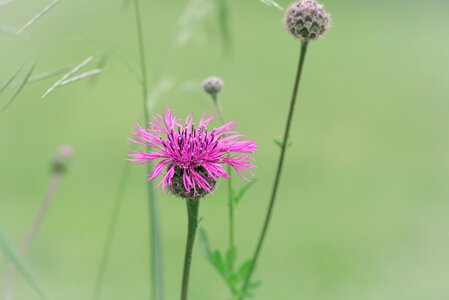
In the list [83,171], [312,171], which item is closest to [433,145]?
[312,171]

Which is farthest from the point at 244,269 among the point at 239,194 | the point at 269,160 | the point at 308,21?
the point at 269,160

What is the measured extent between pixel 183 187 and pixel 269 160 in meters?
Answer: 1.39

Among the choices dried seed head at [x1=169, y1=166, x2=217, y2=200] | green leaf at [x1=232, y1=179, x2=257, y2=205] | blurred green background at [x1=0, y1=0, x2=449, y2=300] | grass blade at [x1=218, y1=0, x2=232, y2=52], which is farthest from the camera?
blurred green background at [x1=0, y1=0, x2=449, y2=300]

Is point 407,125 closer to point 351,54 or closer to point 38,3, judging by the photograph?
point 351,54

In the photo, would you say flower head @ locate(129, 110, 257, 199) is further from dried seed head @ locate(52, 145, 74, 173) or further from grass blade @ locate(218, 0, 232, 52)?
dried seed head @ locate(52, 145, 74, 173)

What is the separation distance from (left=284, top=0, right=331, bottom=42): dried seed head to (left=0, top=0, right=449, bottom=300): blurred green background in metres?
0.17

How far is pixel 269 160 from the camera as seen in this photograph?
190 cm

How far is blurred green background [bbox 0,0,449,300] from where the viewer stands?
4.69 feet

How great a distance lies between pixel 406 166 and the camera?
2.00 m

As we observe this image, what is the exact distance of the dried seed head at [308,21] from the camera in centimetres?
58

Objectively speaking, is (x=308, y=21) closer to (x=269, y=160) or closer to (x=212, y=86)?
(x=212, y=86)

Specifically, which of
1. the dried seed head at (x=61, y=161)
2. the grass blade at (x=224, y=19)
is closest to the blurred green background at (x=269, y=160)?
the grass blade at (x=224, y=19)

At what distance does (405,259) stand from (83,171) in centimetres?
86

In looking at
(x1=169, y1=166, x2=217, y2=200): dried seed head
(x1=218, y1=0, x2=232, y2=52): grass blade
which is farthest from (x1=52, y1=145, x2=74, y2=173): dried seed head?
(x1=169, y1=166, x2=217, y2=200): dried seed head
